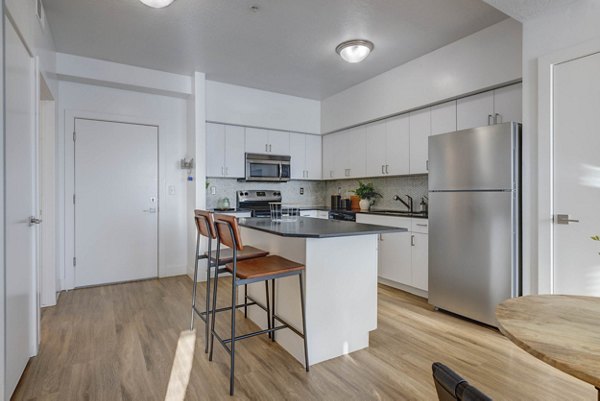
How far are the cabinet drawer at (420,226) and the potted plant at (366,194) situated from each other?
3.83ft

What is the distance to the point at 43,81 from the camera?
282 centimetres

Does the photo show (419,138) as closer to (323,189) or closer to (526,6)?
(526,6)

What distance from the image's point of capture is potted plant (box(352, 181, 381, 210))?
4.81 metres

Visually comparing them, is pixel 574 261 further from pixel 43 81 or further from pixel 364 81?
pixel 43 81

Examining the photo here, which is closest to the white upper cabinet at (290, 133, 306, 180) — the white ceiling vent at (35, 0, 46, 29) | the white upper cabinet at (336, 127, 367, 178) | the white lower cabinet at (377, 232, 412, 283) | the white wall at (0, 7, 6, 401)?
the white upper cabinet at (336, 127, 367, 178)

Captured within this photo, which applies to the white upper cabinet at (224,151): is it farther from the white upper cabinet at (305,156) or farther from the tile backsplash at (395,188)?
the tile backsplash at (395,188)

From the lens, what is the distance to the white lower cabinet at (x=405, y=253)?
358cm

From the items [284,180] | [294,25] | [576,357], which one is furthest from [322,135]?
[576,357]

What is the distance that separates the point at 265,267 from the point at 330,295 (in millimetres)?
517

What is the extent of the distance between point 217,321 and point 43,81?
254 cm

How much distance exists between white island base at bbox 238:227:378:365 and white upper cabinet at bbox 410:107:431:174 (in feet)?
5.92

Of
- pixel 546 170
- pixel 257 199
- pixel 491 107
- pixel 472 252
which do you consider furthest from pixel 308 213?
pixel 546 170

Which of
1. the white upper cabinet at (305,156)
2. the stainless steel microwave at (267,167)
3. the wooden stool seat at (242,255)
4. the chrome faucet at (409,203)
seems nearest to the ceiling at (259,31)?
the stainless steel microwave at (267,167)

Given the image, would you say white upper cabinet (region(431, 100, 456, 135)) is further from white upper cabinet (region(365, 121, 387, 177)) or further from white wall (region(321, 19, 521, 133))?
white upper cabinet (region(365, 121, 387, 177))
